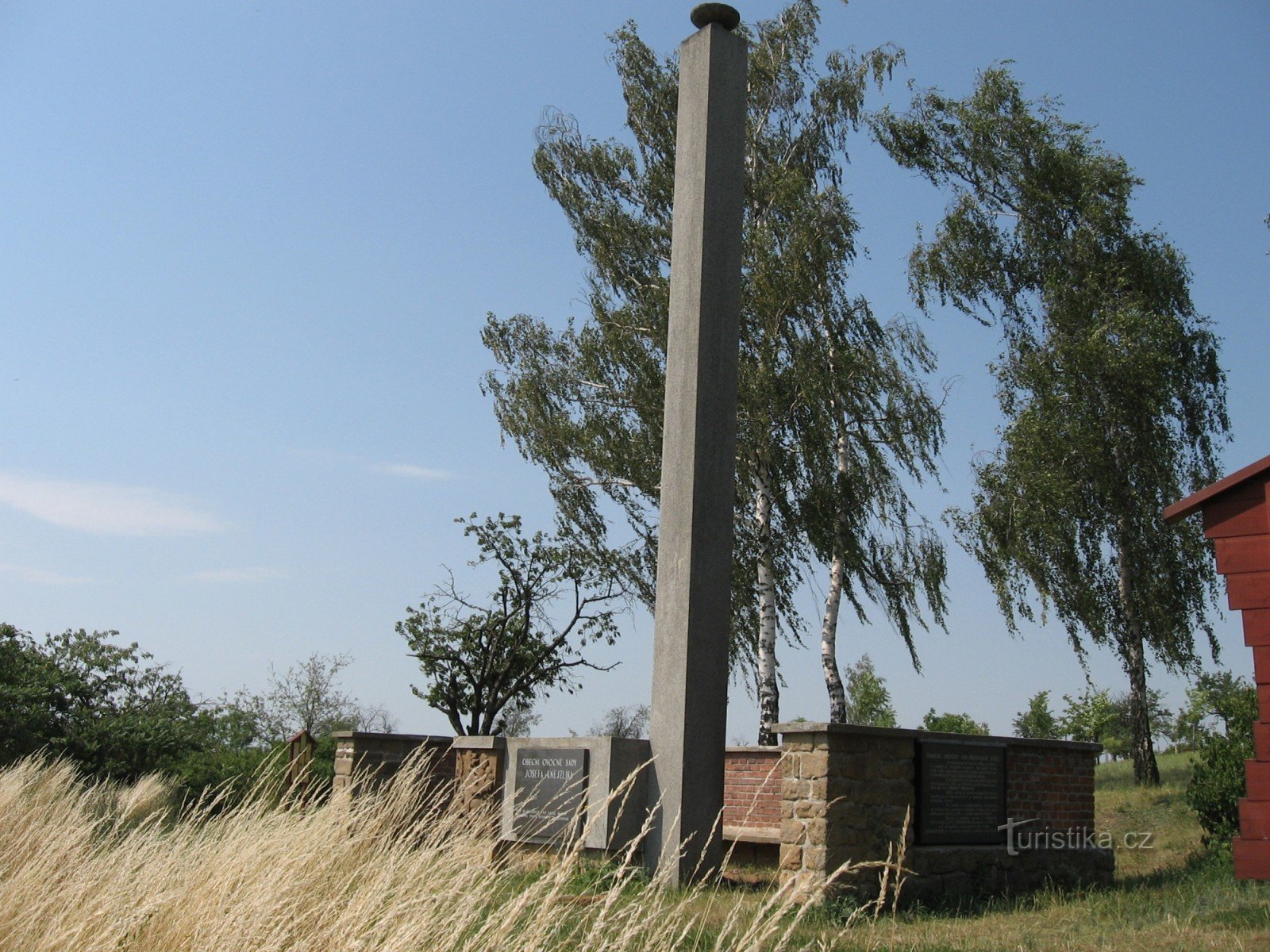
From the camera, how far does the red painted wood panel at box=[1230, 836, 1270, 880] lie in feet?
26.9

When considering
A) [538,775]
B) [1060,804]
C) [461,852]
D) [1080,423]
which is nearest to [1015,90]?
[1080,423]

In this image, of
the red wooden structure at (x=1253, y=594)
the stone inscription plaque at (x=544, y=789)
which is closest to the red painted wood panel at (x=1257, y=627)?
the red wooden structure at (x=1253, y=594)

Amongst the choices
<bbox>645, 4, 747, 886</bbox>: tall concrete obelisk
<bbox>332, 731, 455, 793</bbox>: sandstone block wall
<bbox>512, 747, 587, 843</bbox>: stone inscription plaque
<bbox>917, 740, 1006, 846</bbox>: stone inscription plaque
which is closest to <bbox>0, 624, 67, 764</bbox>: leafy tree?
<bbox>332, 731, 455, 793</bbox>: sandstone block wall

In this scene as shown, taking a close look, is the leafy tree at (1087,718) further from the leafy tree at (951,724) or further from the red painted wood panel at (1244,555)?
the red painted wood panel at (1244,555)

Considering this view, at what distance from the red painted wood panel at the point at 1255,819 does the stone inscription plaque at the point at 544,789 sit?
511 cm

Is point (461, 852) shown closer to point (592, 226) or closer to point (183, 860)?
point (183, 860)

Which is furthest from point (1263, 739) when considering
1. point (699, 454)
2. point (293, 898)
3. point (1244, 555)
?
point (293, 898)

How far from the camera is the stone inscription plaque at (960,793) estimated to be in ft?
29.6

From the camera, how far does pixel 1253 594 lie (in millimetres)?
8242

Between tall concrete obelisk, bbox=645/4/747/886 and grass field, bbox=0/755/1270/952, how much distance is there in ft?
3.21

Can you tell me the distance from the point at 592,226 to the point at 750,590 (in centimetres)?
A: 714

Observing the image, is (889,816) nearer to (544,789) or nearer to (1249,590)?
(544,789)

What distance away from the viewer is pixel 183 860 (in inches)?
176

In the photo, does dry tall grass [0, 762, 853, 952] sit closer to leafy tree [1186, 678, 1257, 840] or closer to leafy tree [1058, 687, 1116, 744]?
leafy tree [1186, 678, 1257, 840]
